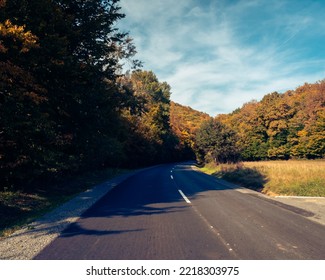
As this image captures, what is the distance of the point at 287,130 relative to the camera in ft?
216

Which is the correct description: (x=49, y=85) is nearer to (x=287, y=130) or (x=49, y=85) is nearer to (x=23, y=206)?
(x=23, y=206)

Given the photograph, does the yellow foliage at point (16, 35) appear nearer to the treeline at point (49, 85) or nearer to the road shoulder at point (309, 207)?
the treeline at point (49, 85)

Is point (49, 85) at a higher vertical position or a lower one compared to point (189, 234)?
higher

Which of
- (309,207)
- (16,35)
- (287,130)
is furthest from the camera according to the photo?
(287,130)

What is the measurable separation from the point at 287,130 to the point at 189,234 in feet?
219

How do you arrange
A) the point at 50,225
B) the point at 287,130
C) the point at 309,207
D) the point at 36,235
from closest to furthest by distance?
1. the point at 36,235
2. the point at 50,225
3. the point at 309,207
4. the point at 287,130

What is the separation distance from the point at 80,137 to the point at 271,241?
39.0ft

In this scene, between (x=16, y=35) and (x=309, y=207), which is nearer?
(x=16, y=35)

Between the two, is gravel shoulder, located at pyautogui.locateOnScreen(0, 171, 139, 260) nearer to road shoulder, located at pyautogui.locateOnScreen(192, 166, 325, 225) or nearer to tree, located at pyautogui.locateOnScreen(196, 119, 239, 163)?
road shoulder, located at pyautogui.locateOnScreen(192, 166, 325, 225)

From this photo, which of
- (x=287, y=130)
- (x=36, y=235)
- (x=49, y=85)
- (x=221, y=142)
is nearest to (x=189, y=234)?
(x=36, y=235)

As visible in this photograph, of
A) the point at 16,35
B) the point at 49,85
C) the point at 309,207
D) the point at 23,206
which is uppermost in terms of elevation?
the point at 16,35

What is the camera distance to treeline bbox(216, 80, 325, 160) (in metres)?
57.5

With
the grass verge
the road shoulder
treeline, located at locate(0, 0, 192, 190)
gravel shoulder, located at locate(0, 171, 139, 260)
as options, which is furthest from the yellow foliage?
the road shoulder
